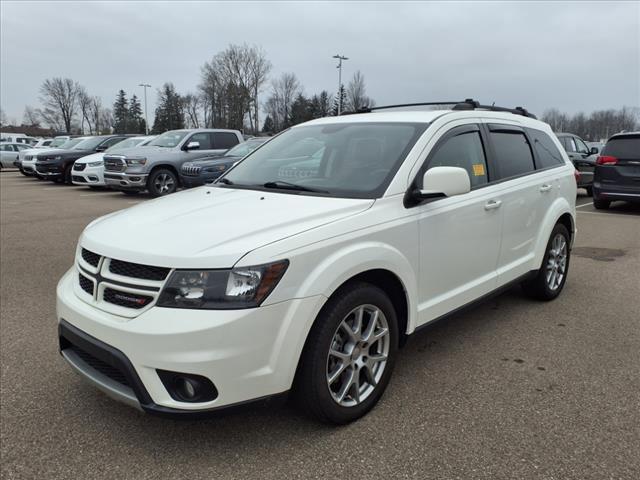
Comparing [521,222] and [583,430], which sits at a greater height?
[521,222]

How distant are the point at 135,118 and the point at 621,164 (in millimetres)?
105856

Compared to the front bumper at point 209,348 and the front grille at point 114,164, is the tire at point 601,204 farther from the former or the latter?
the front grille at point 114,164

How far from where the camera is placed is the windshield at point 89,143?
61.4ft

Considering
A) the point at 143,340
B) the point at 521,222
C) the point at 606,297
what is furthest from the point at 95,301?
the point at 606,297

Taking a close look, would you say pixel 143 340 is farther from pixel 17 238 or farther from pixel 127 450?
pixel 17 238

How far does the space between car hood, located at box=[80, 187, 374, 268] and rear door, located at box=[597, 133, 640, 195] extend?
1019cm

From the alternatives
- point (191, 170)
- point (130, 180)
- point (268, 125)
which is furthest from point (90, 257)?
point (268, 125)

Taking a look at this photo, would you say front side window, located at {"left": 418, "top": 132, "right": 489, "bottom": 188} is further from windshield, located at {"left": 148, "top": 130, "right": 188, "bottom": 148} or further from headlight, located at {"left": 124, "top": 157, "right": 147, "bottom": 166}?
windshield, located at {"left": 148, "top": 130, "right": 188, "bottom": 148}

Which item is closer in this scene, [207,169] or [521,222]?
[521,222]

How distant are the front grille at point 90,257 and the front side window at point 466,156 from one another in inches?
82.1

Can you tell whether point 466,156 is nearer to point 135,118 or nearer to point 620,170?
point 620,170

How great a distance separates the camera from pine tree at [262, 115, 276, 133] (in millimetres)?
84831

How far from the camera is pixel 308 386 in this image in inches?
100

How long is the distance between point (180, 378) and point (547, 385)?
91.0 inches
